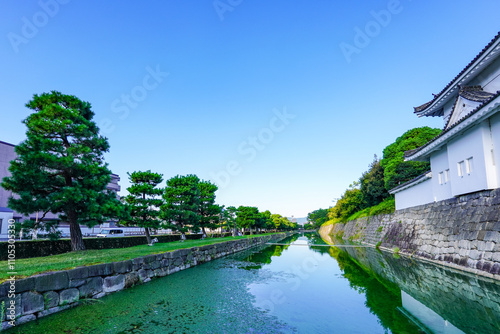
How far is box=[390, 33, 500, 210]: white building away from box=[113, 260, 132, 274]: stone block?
10444mm

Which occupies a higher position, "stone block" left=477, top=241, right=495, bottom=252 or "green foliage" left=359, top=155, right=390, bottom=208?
"green foliage" left=359, top=155, right=390, bottom=208

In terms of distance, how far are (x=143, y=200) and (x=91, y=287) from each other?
33.4 ft

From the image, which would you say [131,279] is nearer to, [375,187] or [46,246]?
[46,246]

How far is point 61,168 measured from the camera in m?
9.34

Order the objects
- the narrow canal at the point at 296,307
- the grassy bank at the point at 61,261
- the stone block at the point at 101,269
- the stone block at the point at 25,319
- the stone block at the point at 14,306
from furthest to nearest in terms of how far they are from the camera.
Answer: the stone block at the point at 101,269 → the grassy bank at the point at 61,261 → the narrow canal at the point at 296,307 → the stone block at the point at 25,319 → the stone block at the point at 14,306

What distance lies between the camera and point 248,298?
6023mm

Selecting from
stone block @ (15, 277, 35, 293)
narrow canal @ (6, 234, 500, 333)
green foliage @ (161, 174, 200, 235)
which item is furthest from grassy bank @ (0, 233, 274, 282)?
green foliage @ (161, 174, 200, 235)

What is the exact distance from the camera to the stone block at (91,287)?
5.22 meters

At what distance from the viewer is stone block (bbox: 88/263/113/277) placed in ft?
18.0

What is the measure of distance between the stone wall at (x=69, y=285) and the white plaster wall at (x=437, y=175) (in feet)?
37.4

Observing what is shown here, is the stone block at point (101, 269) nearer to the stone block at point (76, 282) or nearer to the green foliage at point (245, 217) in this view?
the stone block at point (76, 282)

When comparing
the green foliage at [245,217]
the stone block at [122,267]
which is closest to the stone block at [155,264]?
the stone block at [122,267]

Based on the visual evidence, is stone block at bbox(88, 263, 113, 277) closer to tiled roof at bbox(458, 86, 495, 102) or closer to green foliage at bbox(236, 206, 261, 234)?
tiled roof at bbox(458, 86, 495, 102)

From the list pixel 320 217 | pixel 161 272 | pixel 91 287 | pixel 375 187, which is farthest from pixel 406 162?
pixel 320 217
